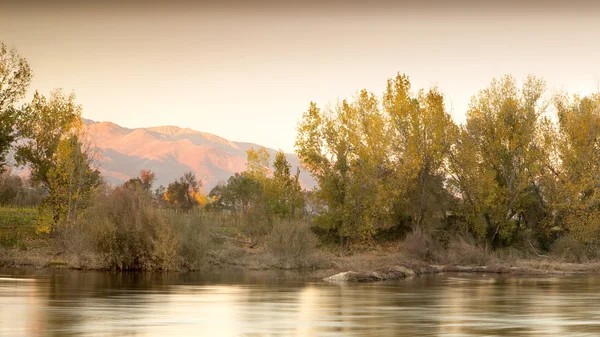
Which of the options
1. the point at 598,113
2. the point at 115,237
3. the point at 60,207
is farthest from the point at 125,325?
the point at 598,113

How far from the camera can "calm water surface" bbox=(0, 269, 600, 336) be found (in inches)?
626

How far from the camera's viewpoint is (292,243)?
43.5 metres

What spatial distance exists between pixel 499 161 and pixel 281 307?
117ft

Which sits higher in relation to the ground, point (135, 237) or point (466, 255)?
point (135, 237)

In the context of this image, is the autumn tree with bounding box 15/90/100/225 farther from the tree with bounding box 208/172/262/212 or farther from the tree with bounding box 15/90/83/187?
the tree with bounding box 208/172/262/212

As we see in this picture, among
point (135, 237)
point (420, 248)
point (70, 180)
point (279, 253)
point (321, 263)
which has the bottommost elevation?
point (321, 263)

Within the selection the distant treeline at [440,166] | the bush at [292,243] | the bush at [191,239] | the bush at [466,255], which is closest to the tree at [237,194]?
the distant treeline at [440,166]

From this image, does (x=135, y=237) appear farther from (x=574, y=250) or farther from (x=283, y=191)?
(x=574, y=250)

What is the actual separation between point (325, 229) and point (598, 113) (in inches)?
786

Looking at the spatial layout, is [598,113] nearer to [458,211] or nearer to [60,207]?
[458,211]

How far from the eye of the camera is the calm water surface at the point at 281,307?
15.9m

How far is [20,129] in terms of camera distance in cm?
5028

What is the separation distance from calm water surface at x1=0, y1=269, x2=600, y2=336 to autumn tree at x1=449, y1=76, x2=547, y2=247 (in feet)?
67.1

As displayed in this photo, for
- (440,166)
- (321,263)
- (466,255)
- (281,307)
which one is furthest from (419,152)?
(281,307)
